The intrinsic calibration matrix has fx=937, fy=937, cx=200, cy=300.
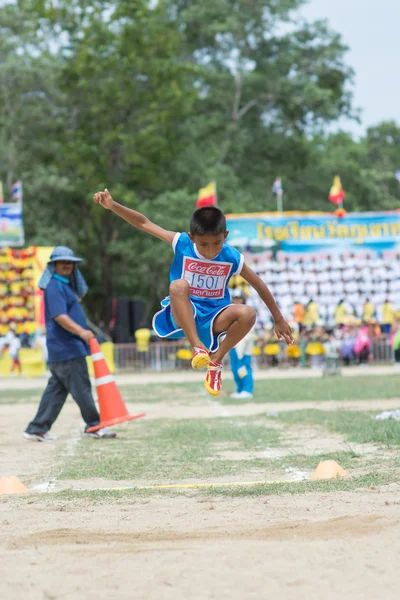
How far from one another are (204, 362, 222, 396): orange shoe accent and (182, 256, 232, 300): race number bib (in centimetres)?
56

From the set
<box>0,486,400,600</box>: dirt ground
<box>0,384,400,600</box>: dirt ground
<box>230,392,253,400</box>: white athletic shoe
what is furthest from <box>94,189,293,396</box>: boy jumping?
<box>230,392,253,400</box>: white athletic shoe

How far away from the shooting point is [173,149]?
41.5 meters

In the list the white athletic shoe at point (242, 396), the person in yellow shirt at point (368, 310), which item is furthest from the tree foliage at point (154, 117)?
the white athletic shoe at point (242, 396)

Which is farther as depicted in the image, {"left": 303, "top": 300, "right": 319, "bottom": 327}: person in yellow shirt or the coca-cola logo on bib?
{"left": 303, "top": 300, "right": 319, "bottom": 327}: person in yellow shirt

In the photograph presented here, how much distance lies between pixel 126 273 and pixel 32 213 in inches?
204

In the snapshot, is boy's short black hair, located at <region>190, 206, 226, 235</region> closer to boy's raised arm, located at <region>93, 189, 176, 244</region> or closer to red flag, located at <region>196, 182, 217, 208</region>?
boy's raised arm, located at <region>93, 189, 176, 244</region>

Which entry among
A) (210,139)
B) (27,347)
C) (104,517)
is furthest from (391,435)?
(210,139)

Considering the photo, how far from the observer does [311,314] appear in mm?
29922

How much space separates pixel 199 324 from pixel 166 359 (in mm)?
24293

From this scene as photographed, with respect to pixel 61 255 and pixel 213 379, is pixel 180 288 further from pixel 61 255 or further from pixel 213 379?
pixel 61 255

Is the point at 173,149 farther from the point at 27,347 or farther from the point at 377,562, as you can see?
the point at 377,562

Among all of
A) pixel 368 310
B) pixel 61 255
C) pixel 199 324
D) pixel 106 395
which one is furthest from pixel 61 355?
pixel 368 310

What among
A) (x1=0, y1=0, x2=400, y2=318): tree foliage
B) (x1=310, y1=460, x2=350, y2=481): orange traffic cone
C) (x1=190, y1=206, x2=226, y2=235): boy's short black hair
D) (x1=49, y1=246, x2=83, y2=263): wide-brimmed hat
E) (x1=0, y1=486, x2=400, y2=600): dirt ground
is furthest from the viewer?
(x1=0, y1=0, x2=400, y2=318): tree foliage

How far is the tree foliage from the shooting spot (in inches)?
1555
